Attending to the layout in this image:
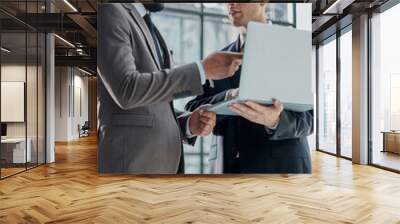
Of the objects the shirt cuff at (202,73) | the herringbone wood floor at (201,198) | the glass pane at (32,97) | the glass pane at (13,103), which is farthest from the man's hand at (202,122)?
the glass pane at (32,97)

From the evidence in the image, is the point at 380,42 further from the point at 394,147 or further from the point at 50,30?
the point at 50,30

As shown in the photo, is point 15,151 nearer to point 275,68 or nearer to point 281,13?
point 275,68

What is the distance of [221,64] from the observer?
6312 millimetres

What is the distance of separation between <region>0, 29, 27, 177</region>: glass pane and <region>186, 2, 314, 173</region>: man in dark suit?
3.35 metres

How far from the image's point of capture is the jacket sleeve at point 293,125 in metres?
6.24

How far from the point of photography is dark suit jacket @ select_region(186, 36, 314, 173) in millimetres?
6189

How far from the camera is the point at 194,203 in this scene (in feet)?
15.5

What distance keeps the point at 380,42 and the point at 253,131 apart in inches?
156

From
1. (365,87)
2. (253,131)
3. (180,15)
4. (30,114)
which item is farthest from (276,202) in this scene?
(30,114)

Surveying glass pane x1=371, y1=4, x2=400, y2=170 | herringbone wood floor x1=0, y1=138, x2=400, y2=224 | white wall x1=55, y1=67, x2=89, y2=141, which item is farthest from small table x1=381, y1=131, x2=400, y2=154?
white wall x1=55, y1=67, x2=89, y2=141

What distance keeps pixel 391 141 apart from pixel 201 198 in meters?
4.84

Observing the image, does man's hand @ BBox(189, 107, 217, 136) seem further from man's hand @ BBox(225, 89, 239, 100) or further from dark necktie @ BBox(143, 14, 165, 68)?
dark necktie @ BBox(143, 14, 165, 68)

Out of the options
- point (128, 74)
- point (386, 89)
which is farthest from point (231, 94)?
point (386, 89)

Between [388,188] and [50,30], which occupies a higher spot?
[50,30]
